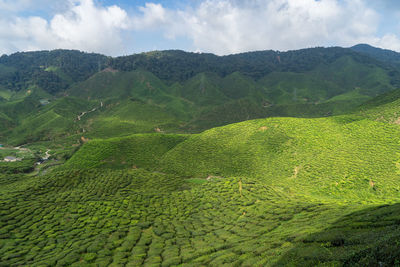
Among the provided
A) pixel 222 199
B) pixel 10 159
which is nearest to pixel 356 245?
pixel 222 199

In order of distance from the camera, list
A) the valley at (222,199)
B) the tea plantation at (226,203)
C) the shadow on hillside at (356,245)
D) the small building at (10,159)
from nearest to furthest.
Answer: the shadow on hillside at (356,245)
the tea plantation at (226,203)
the valley at (222,199)
the small building at (10,159)

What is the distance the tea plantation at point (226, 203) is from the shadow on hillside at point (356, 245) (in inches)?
3.3

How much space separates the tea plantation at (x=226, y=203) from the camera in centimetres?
1877

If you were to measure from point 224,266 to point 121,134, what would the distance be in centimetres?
11426

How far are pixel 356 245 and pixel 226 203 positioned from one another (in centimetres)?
2738

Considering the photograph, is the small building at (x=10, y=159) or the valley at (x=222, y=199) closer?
the valley at (x=222, y=199)

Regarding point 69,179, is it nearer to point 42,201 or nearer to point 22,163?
point 42,201

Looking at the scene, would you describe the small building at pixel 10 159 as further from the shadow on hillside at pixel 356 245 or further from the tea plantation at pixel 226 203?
the shadow on hillside at pixel 356 245

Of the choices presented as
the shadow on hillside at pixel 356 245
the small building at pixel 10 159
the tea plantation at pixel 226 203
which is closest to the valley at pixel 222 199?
the shadow on hillside at pixel 356 245

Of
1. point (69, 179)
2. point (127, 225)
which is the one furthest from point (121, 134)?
point (127, 225)

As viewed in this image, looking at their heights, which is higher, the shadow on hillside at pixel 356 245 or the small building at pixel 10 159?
the shadow on hillside at pixel 356 245

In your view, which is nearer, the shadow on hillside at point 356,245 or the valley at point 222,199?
the shadow on hillside at point 356,245

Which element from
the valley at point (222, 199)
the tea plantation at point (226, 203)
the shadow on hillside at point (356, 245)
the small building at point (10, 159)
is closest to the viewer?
the shadow on hillside at point (356, 245)

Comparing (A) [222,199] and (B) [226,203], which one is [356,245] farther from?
(A) [222,199]
